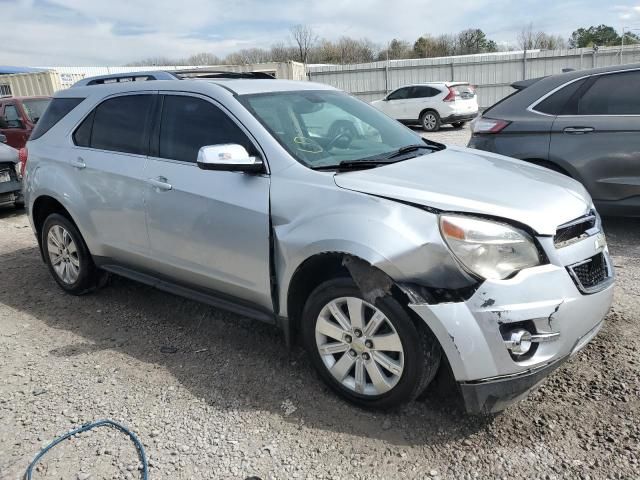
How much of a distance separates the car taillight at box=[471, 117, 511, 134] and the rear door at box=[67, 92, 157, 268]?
3.65 meters

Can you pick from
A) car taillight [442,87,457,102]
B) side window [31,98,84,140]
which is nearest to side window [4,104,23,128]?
side window [31,98,84,140]

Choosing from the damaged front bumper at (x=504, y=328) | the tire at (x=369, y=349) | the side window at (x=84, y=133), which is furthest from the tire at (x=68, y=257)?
the damaged front bumper at (x=504, y=328)

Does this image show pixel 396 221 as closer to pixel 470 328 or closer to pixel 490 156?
pixel 470 328

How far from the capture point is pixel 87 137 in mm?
4379

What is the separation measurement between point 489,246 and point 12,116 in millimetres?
11738

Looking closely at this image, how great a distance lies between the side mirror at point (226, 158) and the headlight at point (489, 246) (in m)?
1.18

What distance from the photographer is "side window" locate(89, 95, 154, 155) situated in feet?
12.9

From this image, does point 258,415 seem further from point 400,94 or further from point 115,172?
point 400,94

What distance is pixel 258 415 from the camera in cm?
296

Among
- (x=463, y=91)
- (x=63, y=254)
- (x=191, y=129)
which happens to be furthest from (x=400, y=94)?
(x=191, y=129)

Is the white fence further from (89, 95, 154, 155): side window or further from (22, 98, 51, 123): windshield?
(89, 95, 154, 155): side window

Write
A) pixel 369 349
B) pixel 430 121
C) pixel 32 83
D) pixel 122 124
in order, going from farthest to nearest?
pixel 32 83 → pixel 430 121 → pixel 122 124 → pixel 369 349

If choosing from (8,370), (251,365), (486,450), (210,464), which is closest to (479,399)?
(486,450)

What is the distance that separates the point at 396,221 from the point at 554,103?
3891 mm
